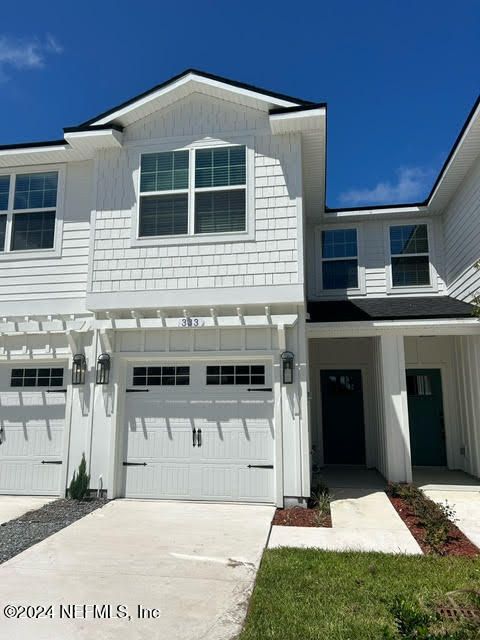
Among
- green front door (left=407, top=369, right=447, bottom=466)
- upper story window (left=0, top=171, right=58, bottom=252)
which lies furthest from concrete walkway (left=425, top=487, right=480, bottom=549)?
upper story window (left=0, top=171, right=58, bottom=252)

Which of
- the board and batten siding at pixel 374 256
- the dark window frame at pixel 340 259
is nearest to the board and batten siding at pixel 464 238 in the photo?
the board and batten siding at pixel 374 256

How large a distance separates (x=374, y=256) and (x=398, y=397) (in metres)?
3.87

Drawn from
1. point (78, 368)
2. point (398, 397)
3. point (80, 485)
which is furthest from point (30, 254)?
point (398, 397)

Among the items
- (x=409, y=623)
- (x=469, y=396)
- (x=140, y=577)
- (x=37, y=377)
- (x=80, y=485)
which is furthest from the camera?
(x=469, y=396)

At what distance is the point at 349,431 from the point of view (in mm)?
10844

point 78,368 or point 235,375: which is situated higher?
point 78,368

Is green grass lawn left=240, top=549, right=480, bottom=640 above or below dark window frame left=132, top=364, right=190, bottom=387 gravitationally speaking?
below

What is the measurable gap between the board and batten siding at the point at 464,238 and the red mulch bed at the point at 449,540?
4462mm

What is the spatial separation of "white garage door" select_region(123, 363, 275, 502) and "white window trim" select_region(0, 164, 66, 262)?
3.04 metres

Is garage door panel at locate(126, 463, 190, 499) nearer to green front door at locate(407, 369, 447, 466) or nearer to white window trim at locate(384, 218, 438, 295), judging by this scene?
green front door at locate(407, 369, 447, 466)

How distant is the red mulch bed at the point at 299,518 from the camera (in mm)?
6133

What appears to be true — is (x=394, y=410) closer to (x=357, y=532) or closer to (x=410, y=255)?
(x=357, y=532)

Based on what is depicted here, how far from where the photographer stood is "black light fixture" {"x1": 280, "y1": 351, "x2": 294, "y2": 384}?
23.6ft

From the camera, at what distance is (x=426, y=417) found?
10.4 meters
